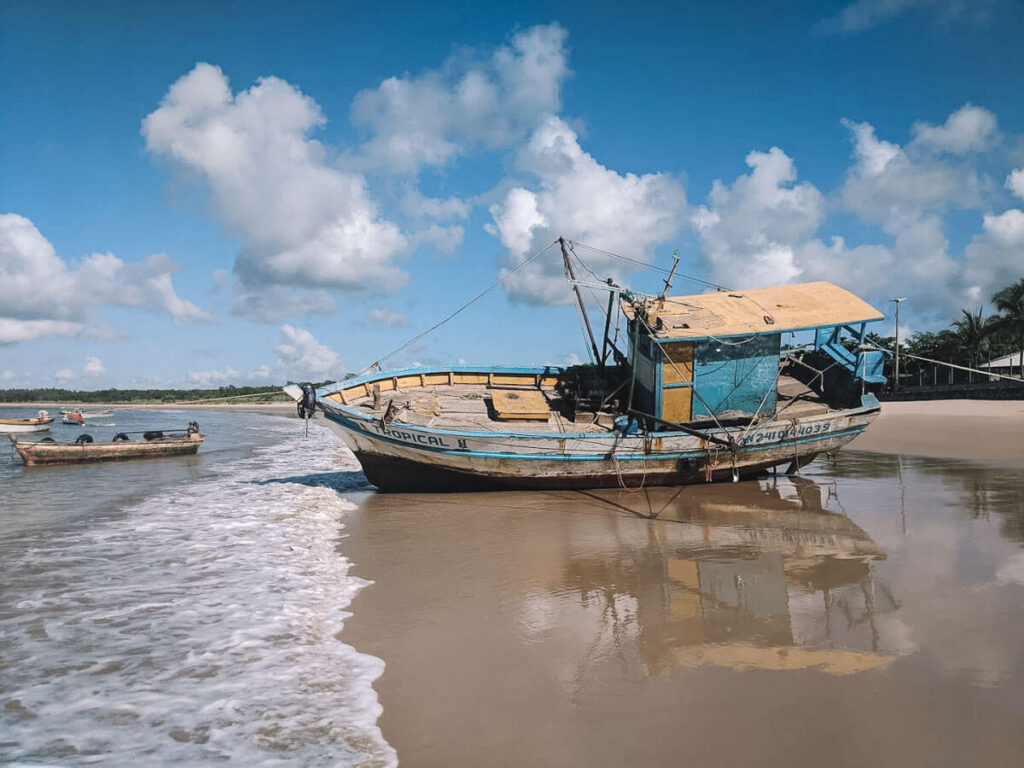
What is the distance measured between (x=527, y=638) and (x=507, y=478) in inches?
300

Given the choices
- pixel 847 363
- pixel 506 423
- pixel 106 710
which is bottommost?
pixel 106 710

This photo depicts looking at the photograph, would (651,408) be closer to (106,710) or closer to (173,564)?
(173,564)

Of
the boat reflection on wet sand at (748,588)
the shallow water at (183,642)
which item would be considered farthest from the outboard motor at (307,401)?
the boat reflection on wet sand at (748,588)

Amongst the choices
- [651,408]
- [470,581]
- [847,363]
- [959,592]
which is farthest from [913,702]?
[847,363]

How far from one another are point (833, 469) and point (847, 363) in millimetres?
3399

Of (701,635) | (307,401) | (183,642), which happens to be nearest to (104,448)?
(307,401)

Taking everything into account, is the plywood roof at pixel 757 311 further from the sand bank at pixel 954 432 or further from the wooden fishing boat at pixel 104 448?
the wooden fishing boat at pixel 104 448

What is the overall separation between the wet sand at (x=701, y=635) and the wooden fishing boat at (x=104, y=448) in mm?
17918

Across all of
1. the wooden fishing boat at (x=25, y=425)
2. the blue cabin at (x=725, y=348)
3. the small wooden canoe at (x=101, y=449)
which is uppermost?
the blue cabin at (x=725, y=348)

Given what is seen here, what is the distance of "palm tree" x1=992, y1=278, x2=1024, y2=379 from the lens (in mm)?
38750

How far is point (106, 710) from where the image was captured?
4879mm

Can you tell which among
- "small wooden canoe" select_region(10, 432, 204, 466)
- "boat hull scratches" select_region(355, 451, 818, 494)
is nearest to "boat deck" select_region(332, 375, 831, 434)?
"boat hull scratches" select_region(355, 451, 818, 494)

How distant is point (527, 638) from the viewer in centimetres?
577

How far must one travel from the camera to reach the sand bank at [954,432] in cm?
1873
